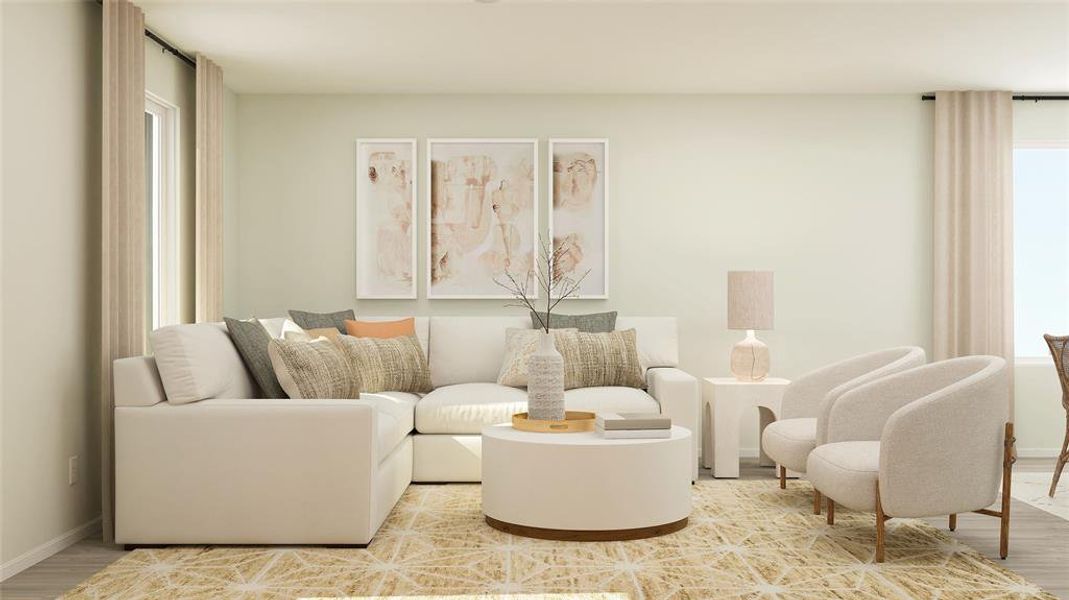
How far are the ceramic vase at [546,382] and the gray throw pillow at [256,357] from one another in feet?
4.04

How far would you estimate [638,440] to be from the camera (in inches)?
147

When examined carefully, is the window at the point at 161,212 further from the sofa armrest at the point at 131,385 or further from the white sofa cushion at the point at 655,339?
the white sofa cushion at the point at 655,339

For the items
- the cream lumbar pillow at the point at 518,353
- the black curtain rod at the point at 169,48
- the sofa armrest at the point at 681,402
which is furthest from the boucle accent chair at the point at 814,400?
the black curtain rod at the point at 169,48

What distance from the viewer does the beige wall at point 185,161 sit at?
4.95 meters

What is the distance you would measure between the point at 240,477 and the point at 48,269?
1167mm

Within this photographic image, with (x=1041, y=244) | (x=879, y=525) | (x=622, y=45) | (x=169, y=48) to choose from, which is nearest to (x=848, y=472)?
(x=879, y=525)

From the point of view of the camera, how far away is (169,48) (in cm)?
480

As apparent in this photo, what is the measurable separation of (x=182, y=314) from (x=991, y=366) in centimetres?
424

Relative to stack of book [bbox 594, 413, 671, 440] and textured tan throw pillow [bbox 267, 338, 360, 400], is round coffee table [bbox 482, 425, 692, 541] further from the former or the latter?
textured tan throw pillow [bbox 267, 338, 360, 400]

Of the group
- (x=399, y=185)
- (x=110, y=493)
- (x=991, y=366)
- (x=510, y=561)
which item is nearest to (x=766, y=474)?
(x=991, y=366)

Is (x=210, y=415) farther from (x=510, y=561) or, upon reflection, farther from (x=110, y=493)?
(x=510, y=561)

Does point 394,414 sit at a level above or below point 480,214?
below

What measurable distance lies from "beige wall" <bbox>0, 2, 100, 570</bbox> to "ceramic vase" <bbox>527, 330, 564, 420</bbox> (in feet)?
6.56

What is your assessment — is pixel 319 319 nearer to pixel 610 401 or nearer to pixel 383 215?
pixel 383 215
